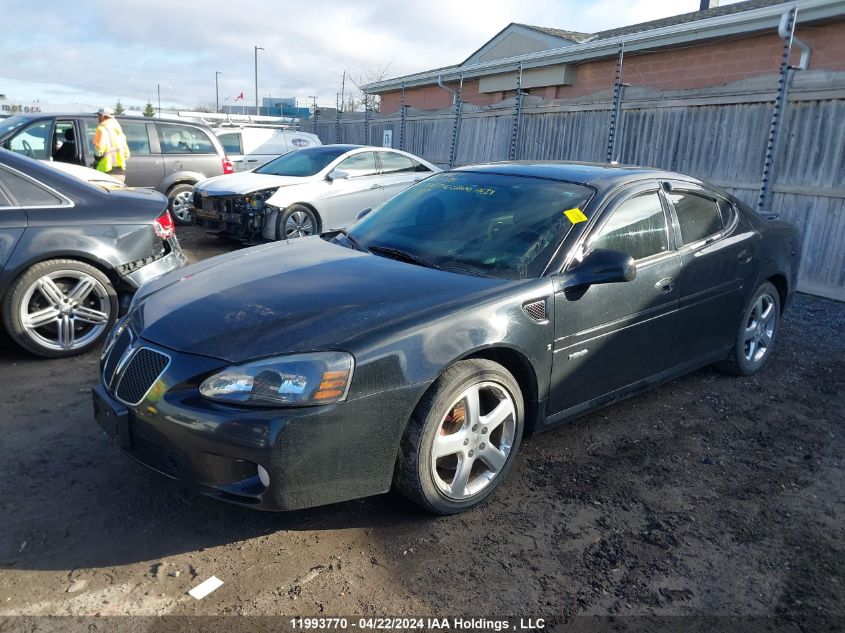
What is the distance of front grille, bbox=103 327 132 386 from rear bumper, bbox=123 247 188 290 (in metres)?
1.88

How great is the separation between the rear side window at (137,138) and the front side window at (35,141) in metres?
1.12

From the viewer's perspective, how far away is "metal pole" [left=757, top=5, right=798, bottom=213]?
25.7 ft

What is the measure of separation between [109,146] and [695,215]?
28.2ft

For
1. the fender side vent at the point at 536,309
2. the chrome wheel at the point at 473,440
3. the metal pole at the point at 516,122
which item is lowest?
the chrome wheel at the point at 473,440

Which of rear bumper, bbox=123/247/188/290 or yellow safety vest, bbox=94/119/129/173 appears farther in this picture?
yellow safety vest, bbox=94/119/129/173

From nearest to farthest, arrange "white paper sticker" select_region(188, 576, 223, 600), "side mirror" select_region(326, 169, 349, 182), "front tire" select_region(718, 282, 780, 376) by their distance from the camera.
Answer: "white paper sticker" select_region(188, 576, 223, 600)
"front tire" select_region(718, 282, 780, 376)
"side mirror" select_region(326, 169, 349, 182)

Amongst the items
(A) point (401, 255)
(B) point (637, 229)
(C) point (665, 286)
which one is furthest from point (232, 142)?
(C) point (665, 286)

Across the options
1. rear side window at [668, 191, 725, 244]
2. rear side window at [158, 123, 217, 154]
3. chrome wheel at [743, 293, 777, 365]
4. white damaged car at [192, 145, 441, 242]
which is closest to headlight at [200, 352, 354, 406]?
rear side window at [668, 191, 725, 244]

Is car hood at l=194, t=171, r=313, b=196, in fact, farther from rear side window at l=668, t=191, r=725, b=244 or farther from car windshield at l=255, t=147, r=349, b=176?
rear side window at l=668, t=191, r=725, b=244

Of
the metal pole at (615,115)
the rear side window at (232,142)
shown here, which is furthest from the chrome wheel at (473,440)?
the rear side window at (232,142)

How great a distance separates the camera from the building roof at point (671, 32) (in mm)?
9883

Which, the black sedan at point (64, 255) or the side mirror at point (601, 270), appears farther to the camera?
the black sedan at point (64, 255)

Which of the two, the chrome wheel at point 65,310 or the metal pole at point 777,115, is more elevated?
the metal pole at point 777,115

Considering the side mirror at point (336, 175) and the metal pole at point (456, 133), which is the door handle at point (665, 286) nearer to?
the side mirror at point (336, 175)
